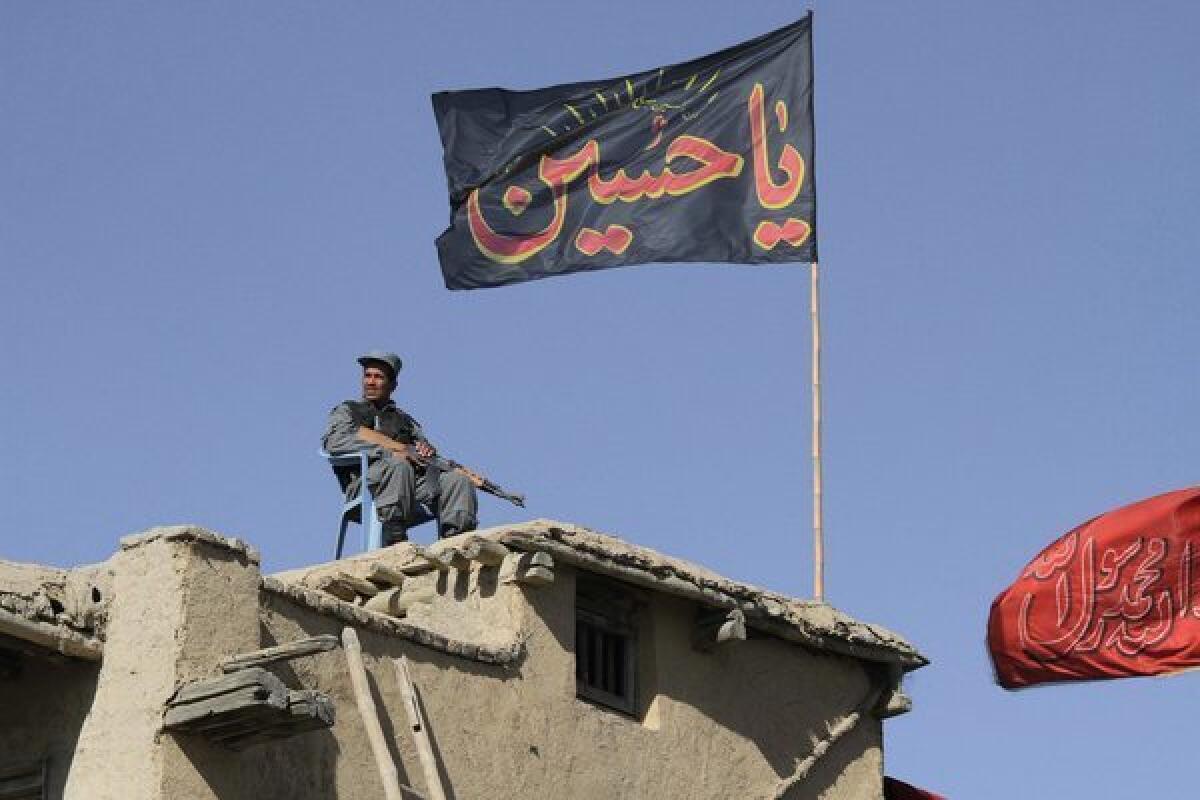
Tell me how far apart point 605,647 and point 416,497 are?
1.79 m

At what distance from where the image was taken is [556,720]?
19.5m

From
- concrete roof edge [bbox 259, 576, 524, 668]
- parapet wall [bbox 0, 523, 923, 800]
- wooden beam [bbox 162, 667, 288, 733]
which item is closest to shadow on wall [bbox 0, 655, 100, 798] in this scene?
parapet wall [bbox 0, 523, 923, 800]

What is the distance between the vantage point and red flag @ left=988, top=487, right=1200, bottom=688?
20078mm

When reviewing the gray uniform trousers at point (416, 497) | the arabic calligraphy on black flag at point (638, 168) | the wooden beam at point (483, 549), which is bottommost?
the wooden beam at point (483, 549)

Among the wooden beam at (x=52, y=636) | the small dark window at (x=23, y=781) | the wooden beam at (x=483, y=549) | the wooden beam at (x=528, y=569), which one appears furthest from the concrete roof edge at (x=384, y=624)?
the small dark window at (x=23, y=781)

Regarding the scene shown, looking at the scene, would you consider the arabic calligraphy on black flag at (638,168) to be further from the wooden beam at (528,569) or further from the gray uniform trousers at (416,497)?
the wooden beam at (528,569)

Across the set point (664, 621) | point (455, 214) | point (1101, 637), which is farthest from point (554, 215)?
point (1101, 637)

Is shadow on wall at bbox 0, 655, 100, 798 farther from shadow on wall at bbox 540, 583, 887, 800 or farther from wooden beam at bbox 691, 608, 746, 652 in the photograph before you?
wooden beam at bbox 691, 608, 746, 652

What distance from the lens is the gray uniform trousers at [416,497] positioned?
20938mm

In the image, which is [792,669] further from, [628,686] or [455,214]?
[455,214]

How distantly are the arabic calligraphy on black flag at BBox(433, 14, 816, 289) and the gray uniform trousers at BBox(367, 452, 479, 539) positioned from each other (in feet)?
9.10

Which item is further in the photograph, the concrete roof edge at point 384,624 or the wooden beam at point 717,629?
the wooden beam at point 717,629

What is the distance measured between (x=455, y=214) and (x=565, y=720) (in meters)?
5.66

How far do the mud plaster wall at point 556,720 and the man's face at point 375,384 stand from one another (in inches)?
88.4
